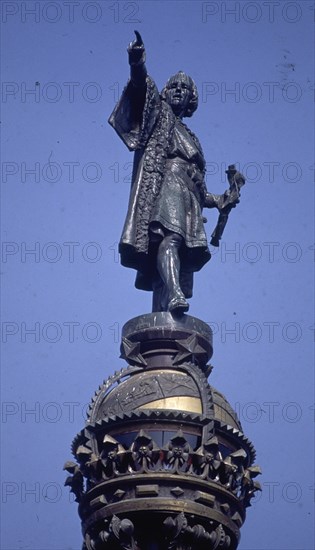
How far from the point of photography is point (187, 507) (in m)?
22.6

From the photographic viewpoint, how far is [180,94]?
2734 cm

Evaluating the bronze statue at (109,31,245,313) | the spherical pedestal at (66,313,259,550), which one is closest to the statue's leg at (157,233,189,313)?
the bronze statue at (109,31,245,313)

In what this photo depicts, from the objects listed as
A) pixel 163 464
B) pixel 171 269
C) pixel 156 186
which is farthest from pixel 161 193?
pixel 163 464

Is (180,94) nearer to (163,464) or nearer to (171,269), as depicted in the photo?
(171,269)

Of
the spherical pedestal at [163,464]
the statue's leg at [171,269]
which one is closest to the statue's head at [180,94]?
the statue's leg at [171,269]

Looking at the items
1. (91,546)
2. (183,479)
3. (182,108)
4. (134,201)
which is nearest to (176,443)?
(183,479)

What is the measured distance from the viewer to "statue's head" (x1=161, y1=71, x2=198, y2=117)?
27.3 metres

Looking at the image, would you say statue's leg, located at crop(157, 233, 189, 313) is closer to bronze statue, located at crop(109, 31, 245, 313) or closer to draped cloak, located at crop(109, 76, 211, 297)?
bronze statue, located at crop(109, 31, 245, 313)

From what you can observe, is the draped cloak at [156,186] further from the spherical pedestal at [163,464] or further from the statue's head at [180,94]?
the spherical pedestal at [163,464]

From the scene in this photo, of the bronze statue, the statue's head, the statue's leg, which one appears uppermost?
the statue's head

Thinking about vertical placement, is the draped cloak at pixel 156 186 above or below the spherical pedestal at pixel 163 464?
above

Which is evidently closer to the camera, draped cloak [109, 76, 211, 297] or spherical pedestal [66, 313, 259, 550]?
spherical pedestal [66, 313, 259, 550]

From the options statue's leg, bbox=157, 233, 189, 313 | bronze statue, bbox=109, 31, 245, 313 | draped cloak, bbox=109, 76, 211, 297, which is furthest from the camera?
draped cloak, bbox=109, 76, 211, 297

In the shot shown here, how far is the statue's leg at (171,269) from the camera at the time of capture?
25.0m
